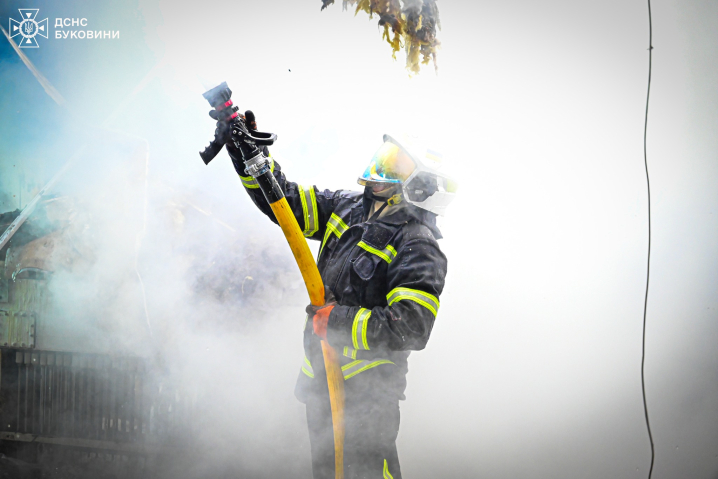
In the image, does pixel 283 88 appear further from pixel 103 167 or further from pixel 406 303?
pixel 406 303

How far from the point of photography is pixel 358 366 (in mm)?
1739

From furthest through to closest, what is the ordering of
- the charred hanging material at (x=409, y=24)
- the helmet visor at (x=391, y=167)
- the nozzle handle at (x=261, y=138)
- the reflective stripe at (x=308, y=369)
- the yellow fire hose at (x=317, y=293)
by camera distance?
the charred hanging material at (x=409, y=24) < the reflective stripe at (x=308, y=369) < the helmet visor at (x=391, y=167) < the yellow fire hose at (x=317, y=293) < the nozzle handle at (x=261, y=138)

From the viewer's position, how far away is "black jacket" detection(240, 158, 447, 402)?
155cm

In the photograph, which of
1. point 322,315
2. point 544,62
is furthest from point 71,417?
point 544,62

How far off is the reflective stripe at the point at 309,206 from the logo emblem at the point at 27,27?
1.78m

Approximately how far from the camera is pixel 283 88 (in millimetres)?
2289

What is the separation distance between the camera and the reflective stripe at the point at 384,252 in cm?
167

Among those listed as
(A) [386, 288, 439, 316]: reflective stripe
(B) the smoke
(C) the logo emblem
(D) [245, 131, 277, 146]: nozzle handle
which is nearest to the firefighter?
(A) [386, 288, 439, 316]: reflective stripe

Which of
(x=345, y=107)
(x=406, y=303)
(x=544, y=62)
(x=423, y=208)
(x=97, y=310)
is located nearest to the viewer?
(x=406, y=303)

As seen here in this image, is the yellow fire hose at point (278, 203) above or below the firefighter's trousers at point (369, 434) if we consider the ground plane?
above

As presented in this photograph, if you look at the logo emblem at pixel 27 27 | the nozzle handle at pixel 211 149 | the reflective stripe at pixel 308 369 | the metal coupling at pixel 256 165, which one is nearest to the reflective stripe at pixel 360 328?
the reflective stripe at pixel 308 369

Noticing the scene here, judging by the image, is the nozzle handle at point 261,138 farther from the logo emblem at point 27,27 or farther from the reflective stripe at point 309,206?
the logo emblem at point 27,27

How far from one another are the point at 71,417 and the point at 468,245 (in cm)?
267

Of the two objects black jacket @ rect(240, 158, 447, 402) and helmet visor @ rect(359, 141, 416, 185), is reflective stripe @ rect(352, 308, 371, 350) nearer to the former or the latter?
black jacket @ rect(240, 158, 447, 402)
